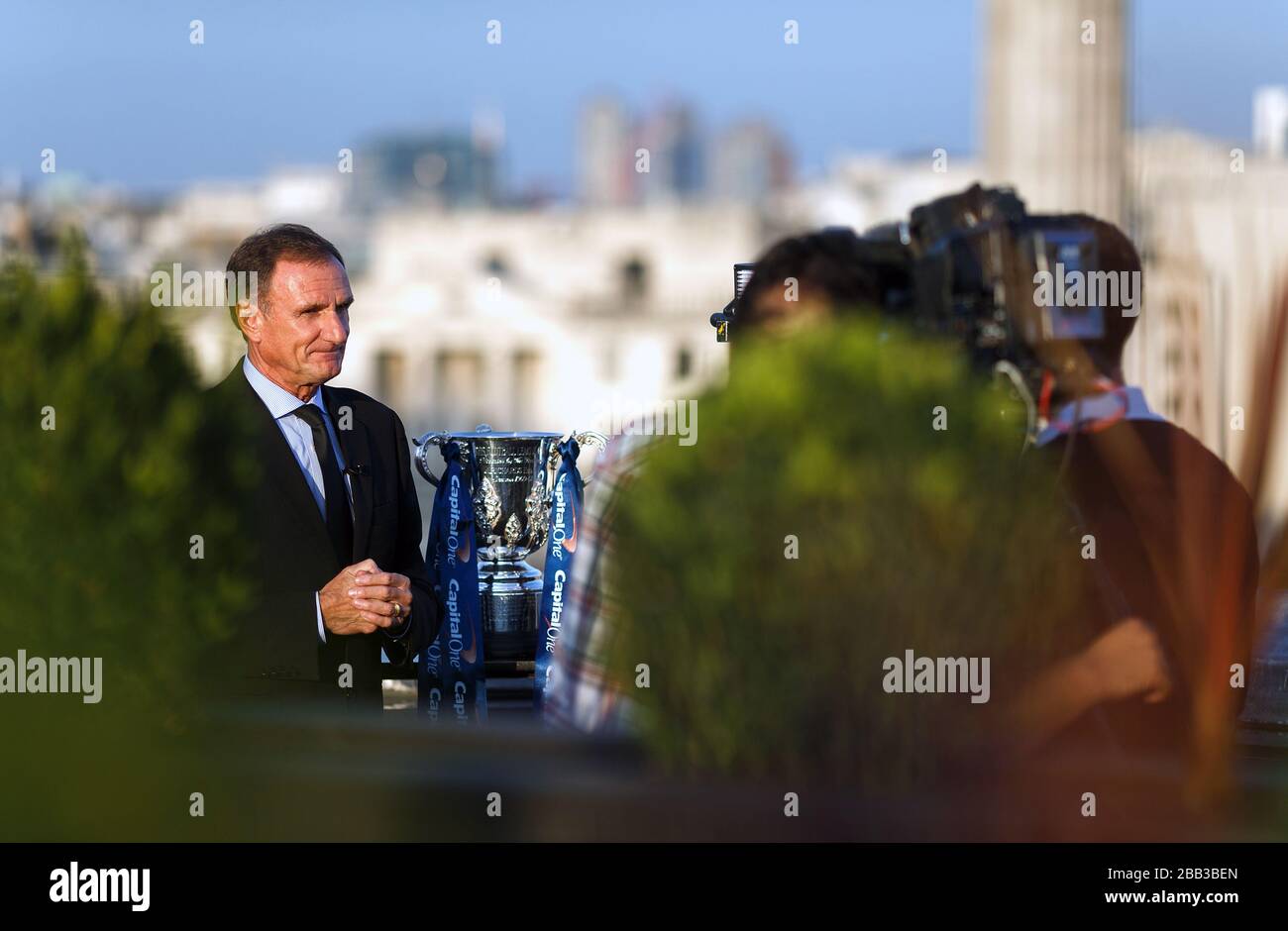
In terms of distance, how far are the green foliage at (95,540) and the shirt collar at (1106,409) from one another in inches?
47.2

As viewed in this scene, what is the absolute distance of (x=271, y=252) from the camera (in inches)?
120

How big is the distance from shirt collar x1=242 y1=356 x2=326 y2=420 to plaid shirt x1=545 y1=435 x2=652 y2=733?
0.78 m

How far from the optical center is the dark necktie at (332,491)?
304 cm

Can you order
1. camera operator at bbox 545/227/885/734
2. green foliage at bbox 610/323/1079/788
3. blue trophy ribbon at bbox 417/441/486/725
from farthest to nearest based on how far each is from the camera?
blue trophy ribbon at bbox 417/441/486/725
camera operator at bbox 545/227/885/734
green foliage at bbox 610/323/1079/788

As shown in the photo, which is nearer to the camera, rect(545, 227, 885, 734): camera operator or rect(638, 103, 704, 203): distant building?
rect(545, 227, 885, 734): camera operator

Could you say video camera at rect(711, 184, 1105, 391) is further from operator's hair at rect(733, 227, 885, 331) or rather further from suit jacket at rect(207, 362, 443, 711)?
suit jacket at rect(207, 362, 443, 711)

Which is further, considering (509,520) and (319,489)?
(509,520)

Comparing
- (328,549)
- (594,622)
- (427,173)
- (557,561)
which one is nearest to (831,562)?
(594,622)

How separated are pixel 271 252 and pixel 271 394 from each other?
0.22 meters

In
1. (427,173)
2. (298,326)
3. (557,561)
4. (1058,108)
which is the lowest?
(557,561)

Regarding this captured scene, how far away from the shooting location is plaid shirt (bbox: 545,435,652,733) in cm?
200

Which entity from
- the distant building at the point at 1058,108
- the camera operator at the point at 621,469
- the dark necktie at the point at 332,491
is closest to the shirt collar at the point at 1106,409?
the camera operator at the point at 621,469

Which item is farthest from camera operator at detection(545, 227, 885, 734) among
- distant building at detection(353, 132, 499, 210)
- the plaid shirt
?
distant building at detection(353, 132, 499, 210)

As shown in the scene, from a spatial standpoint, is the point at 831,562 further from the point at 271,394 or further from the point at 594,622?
the point at 271,394
